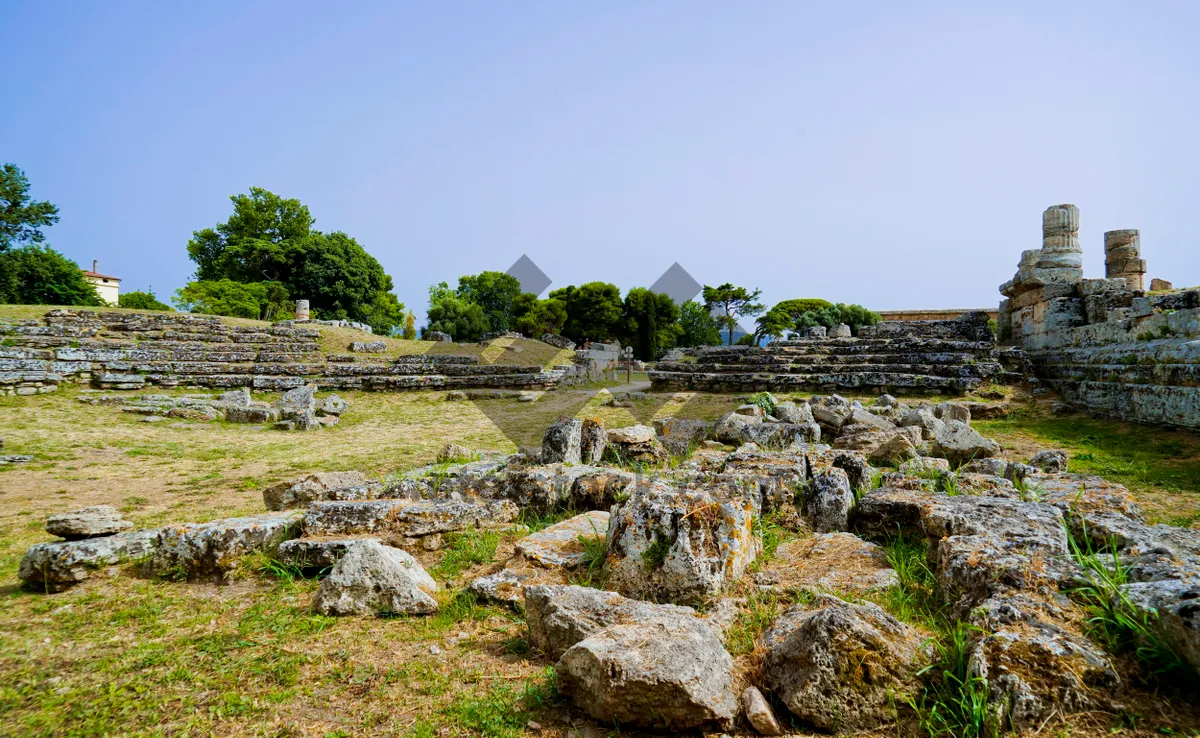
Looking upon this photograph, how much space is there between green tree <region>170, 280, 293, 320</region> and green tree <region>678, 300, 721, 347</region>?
1271 inches

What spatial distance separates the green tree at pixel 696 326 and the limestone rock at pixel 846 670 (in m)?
51.1

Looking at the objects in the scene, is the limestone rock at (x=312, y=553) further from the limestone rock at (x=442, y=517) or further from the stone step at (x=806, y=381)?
the stone step at (x=806, y=381)

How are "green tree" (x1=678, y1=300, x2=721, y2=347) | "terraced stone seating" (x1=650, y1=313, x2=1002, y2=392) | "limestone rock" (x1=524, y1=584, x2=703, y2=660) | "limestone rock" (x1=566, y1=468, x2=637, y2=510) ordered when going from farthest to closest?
"green tree" (x1=678, y1=300, x2=721, y2=347), "terraced stone seating" (x1=650, y1=313, x2=1002, y2=392), "limestone rock" (x1=566, y1=468, x2=637, y2=510), "limestone rock" (x1=524, y1=584, x2=703, y2=660)

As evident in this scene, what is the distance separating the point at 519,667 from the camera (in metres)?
2.28

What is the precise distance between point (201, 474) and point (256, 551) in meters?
4.34

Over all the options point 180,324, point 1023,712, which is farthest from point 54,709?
point 180,324

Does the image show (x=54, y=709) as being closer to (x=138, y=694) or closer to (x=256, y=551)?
(x=138, y=694)

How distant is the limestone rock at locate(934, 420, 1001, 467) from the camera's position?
239 inches

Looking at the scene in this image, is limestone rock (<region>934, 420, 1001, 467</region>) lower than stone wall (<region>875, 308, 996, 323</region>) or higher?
lower

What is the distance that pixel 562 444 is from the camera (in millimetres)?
5844

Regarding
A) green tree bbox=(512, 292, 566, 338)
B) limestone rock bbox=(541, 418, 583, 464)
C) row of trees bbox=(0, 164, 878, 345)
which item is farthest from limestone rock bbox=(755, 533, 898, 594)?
green tree bbox=(512, 292, 566, 338)

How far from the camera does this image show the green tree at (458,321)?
37.2 metres

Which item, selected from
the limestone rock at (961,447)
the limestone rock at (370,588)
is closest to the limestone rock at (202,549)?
the limestone rock at (370,588)

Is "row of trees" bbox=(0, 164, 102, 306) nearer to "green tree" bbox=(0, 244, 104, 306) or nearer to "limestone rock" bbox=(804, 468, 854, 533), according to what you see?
"green tree" bbox=(0, 244, 104, 306)
